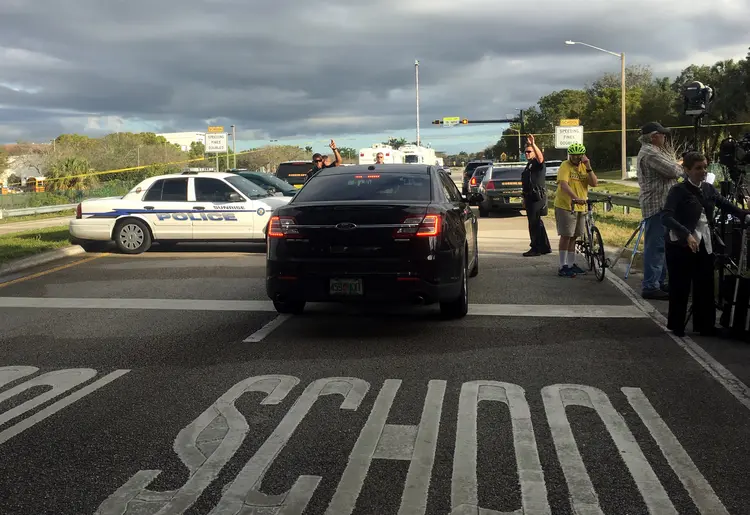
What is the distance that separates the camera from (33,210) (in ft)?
110

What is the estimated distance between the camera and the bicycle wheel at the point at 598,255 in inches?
394

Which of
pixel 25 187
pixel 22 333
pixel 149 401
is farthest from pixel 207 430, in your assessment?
pixel 25 187

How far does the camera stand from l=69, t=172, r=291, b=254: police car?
13.9 m

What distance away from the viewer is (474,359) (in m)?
6.16

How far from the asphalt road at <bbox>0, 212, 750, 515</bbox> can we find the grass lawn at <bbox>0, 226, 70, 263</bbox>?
480 cm

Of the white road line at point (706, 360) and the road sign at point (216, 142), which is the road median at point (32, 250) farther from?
the road sign at point (216, 142)

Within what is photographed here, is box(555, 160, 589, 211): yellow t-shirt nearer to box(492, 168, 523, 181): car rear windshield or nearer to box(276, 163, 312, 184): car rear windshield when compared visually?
box(492, 168, 523, 181): car rear windshield

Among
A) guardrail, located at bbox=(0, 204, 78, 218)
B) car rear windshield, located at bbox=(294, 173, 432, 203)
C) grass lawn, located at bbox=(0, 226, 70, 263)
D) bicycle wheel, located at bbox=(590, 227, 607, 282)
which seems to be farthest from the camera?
guardrail, located at bbox=(0, 204, 78, 218)

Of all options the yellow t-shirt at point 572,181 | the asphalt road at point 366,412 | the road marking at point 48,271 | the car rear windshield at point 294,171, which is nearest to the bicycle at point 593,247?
the yellow t-shirt at point 572,181

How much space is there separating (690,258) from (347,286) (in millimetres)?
3103

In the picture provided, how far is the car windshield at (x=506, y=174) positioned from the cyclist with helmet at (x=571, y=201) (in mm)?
11738

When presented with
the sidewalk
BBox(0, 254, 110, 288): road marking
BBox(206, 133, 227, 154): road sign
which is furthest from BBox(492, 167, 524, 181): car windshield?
BBox(206, 133, 227, 154): road sign

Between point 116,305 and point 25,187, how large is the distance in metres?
59.6

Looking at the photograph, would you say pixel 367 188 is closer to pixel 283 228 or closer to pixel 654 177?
pixel 283 228
